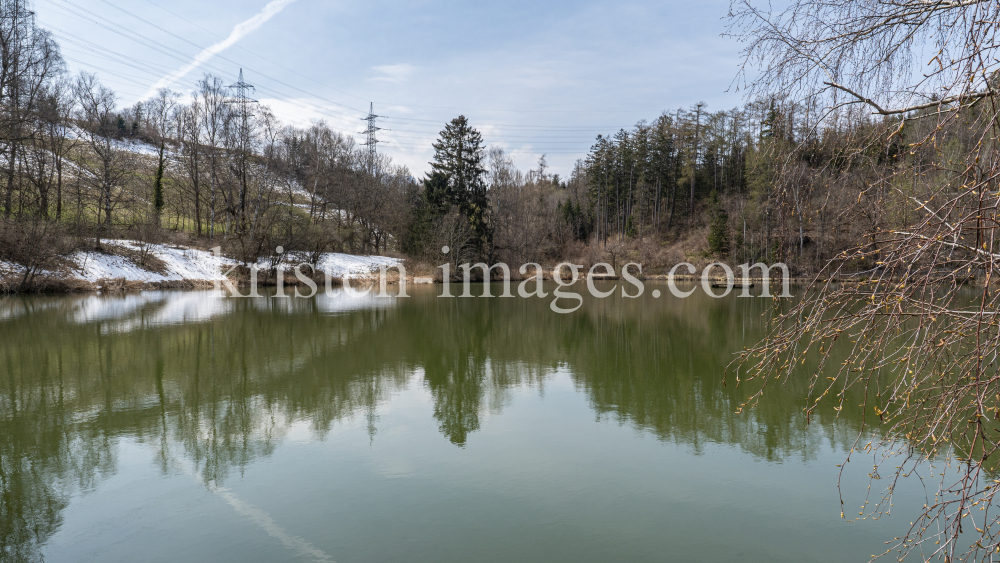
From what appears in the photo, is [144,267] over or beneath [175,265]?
beneath

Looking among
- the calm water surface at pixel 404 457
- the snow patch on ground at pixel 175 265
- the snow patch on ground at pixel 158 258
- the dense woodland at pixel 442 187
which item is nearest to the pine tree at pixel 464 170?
the dense woodland at pixel 442 187

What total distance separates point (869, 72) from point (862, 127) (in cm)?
25

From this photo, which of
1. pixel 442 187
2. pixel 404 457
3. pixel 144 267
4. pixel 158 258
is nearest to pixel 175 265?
pixel 158 258

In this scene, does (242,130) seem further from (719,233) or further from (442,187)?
(719,233)

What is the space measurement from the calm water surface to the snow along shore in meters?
13.9

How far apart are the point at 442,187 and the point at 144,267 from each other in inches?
754

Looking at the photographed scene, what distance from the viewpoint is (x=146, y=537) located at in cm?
380

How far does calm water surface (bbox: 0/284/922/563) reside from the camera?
3.79m

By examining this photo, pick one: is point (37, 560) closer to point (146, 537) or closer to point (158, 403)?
point (146, 537)

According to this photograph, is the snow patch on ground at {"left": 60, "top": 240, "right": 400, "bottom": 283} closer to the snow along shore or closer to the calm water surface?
the snow along shore

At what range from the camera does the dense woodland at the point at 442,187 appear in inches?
102

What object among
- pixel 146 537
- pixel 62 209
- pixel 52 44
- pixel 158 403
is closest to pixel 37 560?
pixel 146 537

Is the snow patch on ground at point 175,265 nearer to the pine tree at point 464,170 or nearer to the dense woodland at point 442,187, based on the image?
the dense woodland at point 442,187

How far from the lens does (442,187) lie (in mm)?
38875
